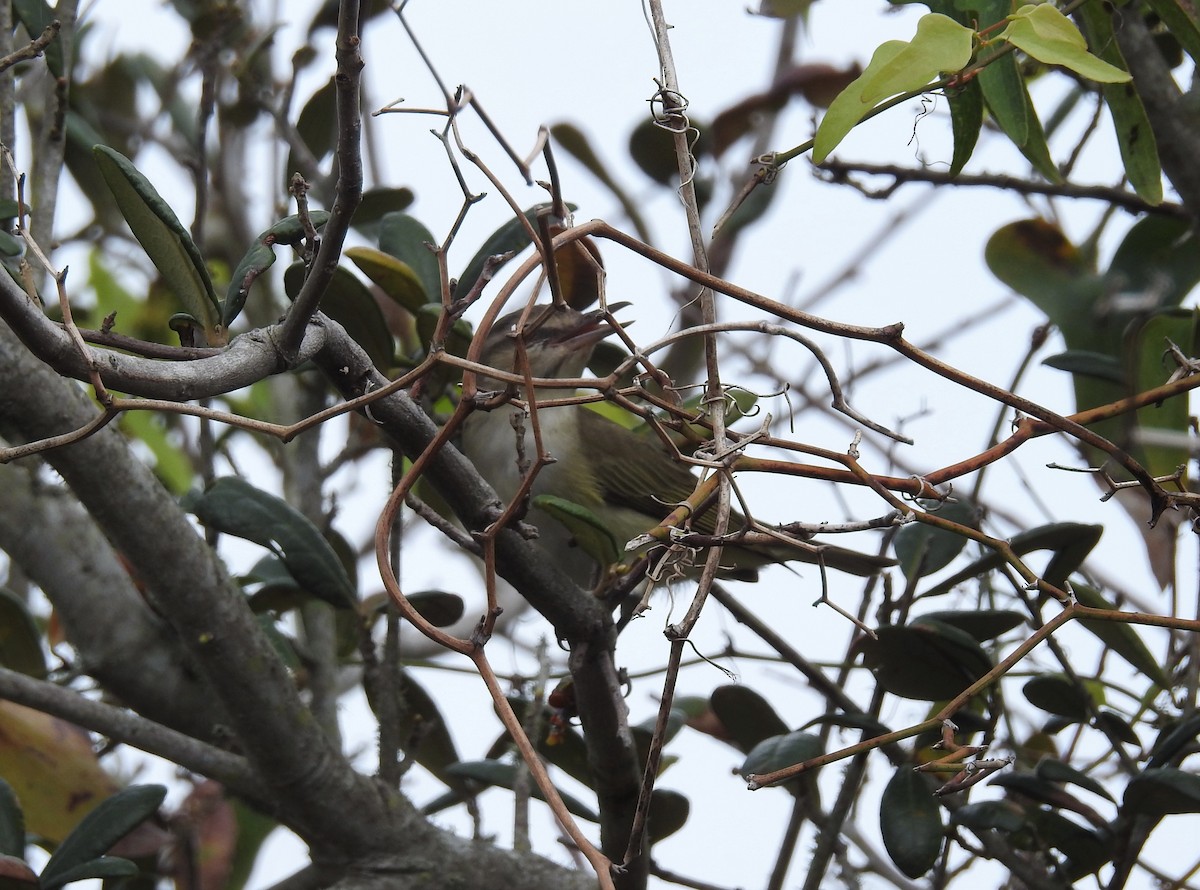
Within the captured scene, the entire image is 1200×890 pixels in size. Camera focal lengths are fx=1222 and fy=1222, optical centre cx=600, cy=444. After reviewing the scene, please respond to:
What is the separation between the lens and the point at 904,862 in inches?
65.3

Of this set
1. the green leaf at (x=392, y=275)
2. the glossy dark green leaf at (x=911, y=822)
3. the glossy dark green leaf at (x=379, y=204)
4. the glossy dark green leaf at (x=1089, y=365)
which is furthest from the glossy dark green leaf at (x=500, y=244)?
the glossy dark green leaf at (x=911, y=822)

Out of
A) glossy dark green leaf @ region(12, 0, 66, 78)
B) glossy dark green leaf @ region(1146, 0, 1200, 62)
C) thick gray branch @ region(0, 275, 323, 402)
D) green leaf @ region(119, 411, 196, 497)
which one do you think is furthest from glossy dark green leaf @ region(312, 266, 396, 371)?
green leaf @ region(119, 411, 196, 497)

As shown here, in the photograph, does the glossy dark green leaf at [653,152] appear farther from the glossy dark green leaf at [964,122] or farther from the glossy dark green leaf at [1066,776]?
the glossy dark green leaf at [1066,776]

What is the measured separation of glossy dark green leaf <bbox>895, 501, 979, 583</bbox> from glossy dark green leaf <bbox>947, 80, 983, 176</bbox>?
60 cm

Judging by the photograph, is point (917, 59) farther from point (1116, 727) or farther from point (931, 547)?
point (1116, 727)

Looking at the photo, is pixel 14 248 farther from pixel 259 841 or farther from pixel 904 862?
pixel 259 841

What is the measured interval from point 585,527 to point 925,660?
54cm

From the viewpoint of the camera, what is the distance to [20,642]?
2.25m

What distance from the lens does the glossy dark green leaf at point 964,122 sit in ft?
4.97

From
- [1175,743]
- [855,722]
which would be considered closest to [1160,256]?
[1175,743]

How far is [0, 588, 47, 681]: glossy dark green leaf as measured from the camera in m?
2.23

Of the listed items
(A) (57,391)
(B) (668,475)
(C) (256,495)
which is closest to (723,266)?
(B) (668,475)

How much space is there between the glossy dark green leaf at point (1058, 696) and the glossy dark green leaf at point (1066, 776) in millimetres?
119

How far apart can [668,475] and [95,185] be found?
1.53 metres
